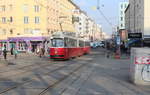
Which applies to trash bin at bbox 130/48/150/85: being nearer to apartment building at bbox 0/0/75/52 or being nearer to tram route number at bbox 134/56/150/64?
tram route number at bbox 134/56/150/64

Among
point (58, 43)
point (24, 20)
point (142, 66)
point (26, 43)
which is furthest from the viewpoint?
point (24, 20)

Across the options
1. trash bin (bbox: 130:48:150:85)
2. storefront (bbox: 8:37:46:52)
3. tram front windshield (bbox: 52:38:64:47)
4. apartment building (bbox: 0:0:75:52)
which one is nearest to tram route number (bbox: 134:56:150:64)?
trash bin (bbox: 130:48:150:85)

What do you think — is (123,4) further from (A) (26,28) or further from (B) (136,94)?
(B) (136,94)

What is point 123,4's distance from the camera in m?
138

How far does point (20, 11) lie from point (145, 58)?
63.1m

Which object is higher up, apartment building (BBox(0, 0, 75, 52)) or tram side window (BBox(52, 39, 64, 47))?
apartment building (BBox(0, 0, 75, 52))

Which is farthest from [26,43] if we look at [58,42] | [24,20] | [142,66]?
[142,66]

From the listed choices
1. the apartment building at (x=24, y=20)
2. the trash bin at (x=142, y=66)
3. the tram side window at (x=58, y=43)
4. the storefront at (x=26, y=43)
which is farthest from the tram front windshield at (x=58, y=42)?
the apartment building at (x=24, y=20)

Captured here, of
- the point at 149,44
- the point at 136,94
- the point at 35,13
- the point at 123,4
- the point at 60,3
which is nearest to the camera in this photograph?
the point at 136,94

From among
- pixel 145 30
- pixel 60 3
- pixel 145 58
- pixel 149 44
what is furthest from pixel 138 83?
pixel 60 3

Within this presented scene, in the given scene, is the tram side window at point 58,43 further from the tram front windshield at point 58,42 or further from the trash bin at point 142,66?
the trash bin at point 142,66

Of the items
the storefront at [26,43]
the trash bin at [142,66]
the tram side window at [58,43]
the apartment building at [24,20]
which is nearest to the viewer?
the trash bin at [142,66]

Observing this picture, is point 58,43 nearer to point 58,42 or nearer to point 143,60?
point 58,42

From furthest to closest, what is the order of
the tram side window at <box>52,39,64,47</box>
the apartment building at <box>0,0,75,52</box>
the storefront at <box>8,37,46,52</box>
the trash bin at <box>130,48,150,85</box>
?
the apartment building at <box>0,0,75,52</box>, the storefront at <box>8,37,46,52</box>, the tram side window at <box>52,39,64,47</box>, the trash bin at <box>130,48,150,85</box>
